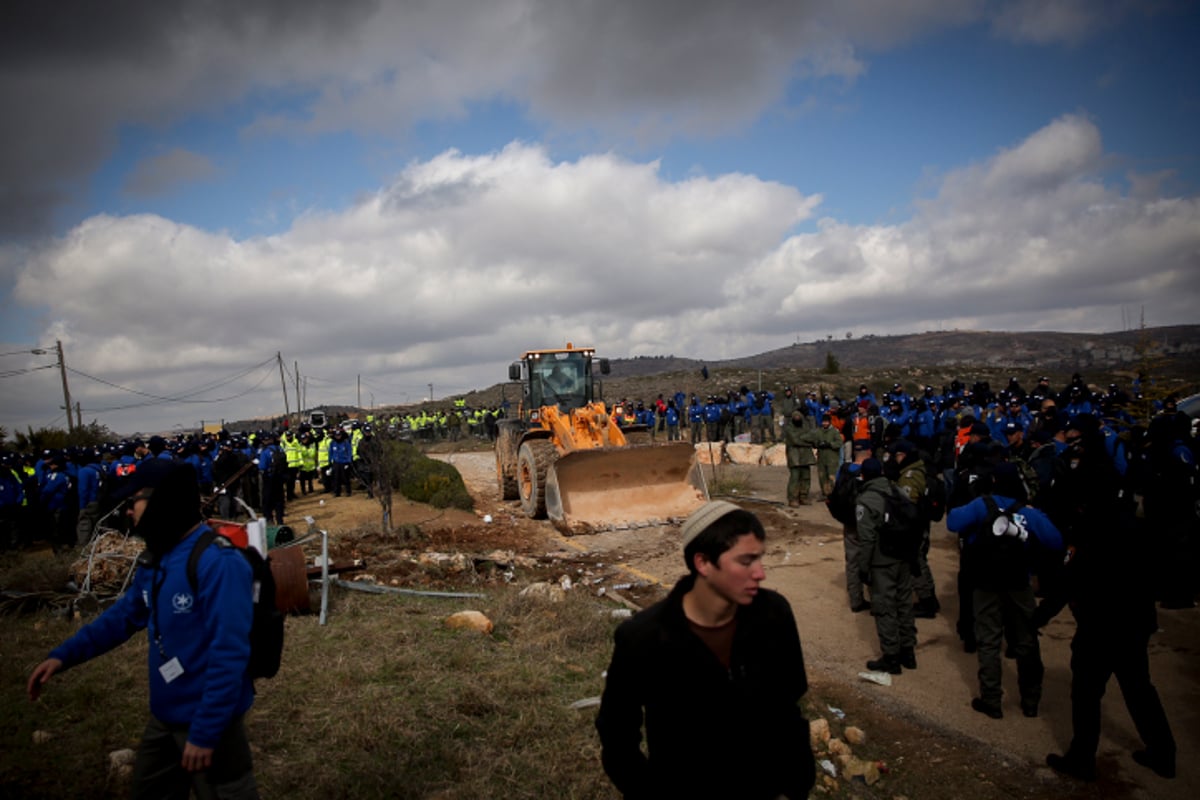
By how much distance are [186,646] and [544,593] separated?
15.6 ft

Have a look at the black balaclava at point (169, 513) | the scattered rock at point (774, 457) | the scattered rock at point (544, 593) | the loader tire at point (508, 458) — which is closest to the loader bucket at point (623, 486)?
the loader tire at point (508, 458)

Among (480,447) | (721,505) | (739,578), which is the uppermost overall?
(721,505)

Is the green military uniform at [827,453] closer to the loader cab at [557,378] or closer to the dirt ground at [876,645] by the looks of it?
the dirt ground at [876,645]

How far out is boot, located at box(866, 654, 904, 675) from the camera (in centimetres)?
556

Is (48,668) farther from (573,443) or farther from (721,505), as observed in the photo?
(573,443)

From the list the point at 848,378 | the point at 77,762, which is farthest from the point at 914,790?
the point at 848,378

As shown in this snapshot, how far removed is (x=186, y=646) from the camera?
256 cm

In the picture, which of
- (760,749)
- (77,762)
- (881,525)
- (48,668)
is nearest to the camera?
(760,749)

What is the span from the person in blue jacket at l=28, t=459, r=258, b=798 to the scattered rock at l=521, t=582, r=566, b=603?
4412 mm

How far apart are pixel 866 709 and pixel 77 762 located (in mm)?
5079

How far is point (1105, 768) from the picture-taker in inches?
163

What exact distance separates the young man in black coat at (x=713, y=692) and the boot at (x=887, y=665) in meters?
3.99

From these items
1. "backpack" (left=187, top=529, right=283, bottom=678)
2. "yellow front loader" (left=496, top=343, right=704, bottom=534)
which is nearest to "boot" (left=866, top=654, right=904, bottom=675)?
"backpack" (left=187, top=529, right=283, bottom=678)

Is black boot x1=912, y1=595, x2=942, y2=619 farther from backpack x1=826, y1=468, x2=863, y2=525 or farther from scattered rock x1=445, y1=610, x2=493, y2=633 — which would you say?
scattered rock x1=445, y1=610, x2=493, y2=633
